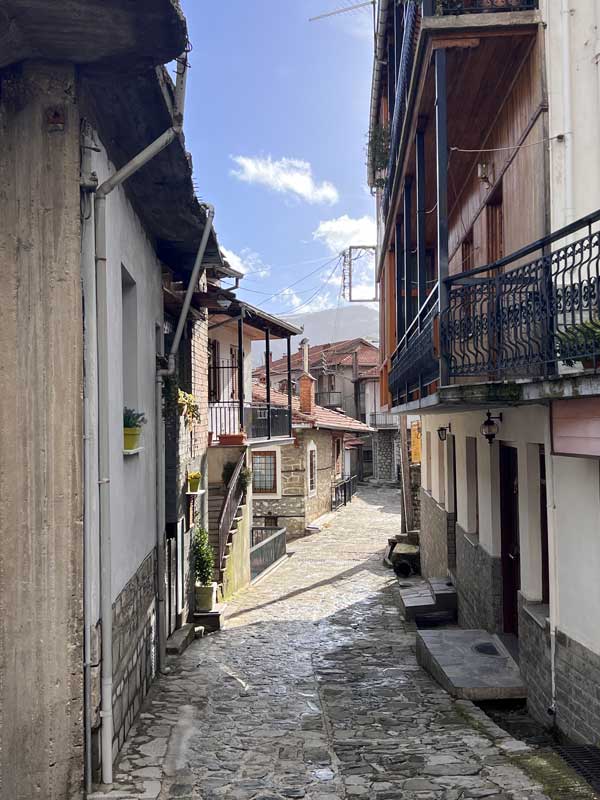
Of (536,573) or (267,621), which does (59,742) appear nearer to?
(536,573)

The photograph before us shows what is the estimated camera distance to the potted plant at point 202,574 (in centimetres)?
1059

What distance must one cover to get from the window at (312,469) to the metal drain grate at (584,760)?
64.2 feet

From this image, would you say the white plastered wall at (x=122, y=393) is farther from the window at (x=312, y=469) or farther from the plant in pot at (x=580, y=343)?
the window at (x=312, y=469)

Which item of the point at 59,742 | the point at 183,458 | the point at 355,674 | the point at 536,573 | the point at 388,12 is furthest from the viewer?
the point at 388,12

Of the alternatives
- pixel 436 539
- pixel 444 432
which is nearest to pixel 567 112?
pixel 444 432

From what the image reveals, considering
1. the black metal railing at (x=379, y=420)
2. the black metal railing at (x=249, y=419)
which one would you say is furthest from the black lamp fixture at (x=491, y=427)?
the black metal railing at (x=379, y=420)

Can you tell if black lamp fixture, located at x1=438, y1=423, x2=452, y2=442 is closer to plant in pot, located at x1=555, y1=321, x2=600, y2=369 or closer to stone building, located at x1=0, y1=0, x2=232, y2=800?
plant in pot, located at x1=555, y1=321, x2=600, y2=369

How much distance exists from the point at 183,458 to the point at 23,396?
5705 millimetres

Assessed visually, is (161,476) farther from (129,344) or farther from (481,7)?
(481,7)

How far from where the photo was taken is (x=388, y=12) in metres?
12.4

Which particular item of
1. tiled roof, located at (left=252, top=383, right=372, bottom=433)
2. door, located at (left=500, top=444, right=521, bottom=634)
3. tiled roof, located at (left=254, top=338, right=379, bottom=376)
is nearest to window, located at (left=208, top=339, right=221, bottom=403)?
tiled roof, located at (left=252, top=383, right=372, bottom=433)

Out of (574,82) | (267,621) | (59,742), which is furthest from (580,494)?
(267,621)

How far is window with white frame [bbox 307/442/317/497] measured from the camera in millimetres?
24680

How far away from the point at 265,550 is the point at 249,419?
3.45 metres
